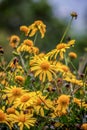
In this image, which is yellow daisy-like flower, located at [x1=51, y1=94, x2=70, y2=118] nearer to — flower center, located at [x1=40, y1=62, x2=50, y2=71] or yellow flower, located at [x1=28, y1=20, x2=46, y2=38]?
flower center, located at [x1=40, y1=62, x2=50, y2=71]

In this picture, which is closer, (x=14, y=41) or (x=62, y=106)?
(x=62, y=106)

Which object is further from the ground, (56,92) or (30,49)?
(30,49)

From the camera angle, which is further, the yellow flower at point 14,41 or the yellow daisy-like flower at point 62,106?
the yellow flower at point 14,41

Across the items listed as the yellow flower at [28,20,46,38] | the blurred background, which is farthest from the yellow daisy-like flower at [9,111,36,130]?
the blurred background

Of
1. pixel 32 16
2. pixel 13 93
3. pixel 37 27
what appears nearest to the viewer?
A: pixel 13 93

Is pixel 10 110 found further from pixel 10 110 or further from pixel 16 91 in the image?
pixel 16 91

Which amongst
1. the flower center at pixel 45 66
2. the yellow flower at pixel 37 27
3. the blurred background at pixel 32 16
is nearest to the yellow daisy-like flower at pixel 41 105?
the flower center at pixel 45 66

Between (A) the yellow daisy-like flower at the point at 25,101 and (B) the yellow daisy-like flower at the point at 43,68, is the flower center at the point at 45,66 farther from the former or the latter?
(A) the yellow daisy-like flower at the point at 25,101

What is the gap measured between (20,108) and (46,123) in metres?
0.14

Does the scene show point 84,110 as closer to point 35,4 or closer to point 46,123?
point 46,123

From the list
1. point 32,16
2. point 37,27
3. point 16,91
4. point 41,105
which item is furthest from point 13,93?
point 32,16

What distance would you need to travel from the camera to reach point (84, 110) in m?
2.47

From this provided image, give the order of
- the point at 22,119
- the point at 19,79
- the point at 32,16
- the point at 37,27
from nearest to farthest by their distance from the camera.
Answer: the point at 22,119 → the point at 19,79 → the point at 37,27 → the point at 32,16

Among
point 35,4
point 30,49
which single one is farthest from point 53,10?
point 30,49
